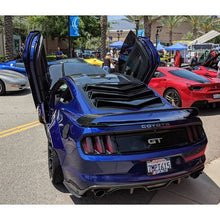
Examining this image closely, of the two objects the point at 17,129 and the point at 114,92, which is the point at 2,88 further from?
the point at 114,92

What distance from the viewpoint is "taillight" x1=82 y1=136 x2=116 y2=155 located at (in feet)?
8.83

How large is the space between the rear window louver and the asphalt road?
117 cm

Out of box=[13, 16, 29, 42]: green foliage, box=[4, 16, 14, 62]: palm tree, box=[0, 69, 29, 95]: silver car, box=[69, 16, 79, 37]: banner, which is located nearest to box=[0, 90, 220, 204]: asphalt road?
box=[0, 69, 29, 95]: silver car

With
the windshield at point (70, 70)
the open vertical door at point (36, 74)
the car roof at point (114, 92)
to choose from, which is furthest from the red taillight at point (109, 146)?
the windshield at point (70, 70)

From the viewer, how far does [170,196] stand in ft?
10.9

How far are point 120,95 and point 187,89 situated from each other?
421 cm

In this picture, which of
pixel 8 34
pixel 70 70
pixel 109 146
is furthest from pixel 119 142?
pixel 8 34

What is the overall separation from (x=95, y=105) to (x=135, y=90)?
0.88m

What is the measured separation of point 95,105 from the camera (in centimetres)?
336

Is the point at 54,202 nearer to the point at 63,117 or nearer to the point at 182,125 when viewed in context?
the point at 63,117

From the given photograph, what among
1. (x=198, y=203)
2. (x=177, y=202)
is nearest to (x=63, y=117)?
(x=177, y=202)

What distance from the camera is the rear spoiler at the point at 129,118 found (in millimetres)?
2762

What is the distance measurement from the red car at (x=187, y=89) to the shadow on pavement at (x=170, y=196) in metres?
4.07

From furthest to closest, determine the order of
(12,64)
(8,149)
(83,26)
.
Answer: (83,26) → (12,64) → (8,149)
